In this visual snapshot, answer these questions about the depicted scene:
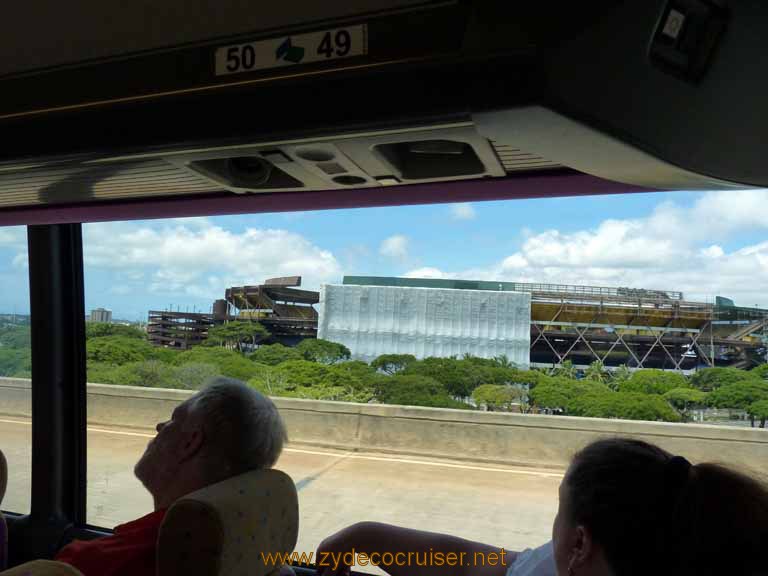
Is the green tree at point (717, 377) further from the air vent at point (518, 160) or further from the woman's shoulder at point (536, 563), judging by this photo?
the air vent at point (518, 160)

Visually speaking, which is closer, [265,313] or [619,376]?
[619,376]

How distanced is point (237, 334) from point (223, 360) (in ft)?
0.56

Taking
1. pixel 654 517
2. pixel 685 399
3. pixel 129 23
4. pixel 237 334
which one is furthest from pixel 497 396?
pixel 129 23

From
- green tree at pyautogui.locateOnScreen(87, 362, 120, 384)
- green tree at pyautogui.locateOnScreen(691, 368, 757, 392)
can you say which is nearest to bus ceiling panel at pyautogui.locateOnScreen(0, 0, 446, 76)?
green tree at pyautogui.locateOnScreen(691, 368, 757, 392)

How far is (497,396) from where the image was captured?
9.86ft

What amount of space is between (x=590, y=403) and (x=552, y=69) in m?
2.18

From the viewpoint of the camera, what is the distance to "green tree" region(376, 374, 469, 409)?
3.15m

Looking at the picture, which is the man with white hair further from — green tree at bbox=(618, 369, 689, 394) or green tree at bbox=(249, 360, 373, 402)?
green tree at bbox=(618, 369, 689, 394)

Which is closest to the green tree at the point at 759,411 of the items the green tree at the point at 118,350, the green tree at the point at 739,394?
the green tree at the point at 739,394

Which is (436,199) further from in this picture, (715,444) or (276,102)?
(715,444)

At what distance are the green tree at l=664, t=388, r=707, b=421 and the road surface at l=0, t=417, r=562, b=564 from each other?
2.37ft

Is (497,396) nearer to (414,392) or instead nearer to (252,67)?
(414,392)

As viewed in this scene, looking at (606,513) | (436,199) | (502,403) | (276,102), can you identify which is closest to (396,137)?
(276,102)

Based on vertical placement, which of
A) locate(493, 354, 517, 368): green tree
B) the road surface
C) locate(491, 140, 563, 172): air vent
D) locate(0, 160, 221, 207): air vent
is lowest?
the road surface
